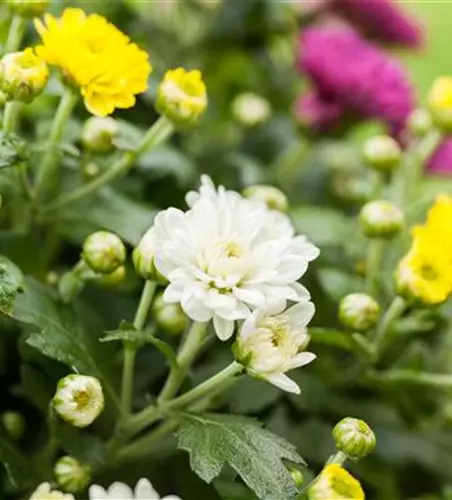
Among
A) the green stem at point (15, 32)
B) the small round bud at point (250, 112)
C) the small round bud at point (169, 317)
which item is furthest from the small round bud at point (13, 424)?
the small round bud at point (250, 112)

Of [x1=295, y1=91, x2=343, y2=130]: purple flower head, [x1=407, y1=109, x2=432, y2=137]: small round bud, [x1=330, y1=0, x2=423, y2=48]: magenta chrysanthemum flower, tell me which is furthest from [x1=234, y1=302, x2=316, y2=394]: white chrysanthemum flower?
[x1=330, y1=0, x2=423, y2=48]: magenta chrysanthemum flower

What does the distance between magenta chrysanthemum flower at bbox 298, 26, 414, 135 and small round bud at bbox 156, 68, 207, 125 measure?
0.31m

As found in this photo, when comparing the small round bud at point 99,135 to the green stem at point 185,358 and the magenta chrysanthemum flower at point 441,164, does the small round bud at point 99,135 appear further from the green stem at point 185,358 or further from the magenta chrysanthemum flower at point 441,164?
the magenta chrysanthemum flower at point 441,164

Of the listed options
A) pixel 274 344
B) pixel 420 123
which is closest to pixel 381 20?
pixel 420 123

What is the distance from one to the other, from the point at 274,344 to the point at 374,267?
8.6 inches

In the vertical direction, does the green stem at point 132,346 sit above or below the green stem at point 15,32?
below

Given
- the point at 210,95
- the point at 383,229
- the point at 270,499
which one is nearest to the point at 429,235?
the point at 383,229

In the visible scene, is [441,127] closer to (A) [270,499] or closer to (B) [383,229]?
(B) [383,229]

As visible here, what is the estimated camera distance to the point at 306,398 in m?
0.71

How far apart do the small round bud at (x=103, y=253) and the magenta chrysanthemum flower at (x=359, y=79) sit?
0.39m

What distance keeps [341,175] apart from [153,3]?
26cm

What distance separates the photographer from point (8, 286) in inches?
20.2

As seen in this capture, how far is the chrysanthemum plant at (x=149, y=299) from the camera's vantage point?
19.9 inches

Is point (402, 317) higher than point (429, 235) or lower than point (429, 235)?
lower
